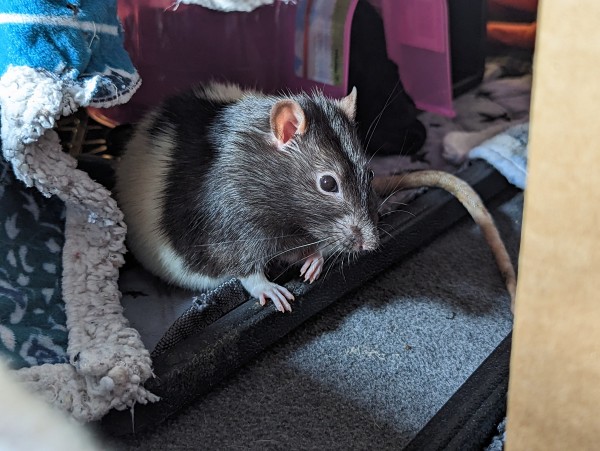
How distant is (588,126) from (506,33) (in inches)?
78.6

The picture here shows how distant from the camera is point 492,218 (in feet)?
5.81

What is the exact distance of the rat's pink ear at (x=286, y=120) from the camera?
52.4 inches

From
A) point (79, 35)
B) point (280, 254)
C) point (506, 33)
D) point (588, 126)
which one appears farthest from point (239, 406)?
point (506, 33)

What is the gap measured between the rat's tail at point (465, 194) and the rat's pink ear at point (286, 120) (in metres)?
0.47

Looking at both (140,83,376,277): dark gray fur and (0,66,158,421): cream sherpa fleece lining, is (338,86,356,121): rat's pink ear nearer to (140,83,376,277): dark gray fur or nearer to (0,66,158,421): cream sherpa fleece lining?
(140,83,376,277): dark gray fur

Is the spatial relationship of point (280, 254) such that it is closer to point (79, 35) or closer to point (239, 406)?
point (239, 406)

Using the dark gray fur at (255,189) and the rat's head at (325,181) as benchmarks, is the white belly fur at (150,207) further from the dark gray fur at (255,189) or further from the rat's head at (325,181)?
the rat's head at (325,181)

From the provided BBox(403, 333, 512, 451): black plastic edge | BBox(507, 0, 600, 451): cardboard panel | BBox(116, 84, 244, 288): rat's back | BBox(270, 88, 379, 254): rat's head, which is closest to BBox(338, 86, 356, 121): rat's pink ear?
BBox(270, 88, 379, 254): rat's head

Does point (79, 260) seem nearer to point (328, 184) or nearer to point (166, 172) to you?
point (166, 172)

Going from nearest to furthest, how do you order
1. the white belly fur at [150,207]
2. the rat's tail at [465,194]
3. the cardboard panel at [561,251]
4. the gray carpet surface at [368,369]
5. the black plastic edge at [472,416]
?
the cardboard panel at [561,251]
the black plastic edge at [472,416]
the gray carpet surface at [368,369]
the white belly fur at [150,207]
the rat's tail at [465,194]

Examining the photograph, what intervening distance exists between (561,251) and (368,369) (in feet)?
2.43

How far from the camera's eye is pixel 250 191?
54.2 inches

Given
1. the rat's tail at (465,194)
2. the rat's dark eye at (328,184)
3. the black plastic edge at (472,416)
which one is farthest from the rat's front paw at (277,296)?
the rat's tail at (465,194)

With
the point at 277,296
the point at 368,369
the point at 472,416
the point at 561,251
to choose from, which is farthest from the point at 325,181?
the point at 561,251
